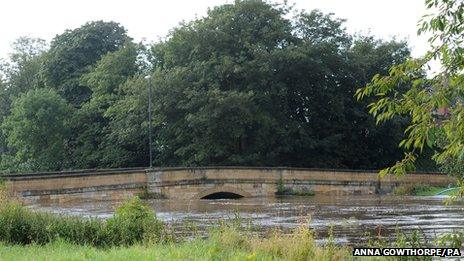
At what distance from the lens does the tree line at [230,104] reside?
148 feet

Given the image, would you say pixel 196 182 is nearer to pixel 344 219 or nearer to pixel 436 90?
pixel 344 219

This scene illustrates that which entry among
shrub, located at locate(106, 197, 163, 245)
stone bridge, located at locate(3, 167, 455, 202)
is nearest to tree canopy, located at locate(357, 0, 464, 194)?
shrub, located at locate(106, 197, 163, 245)

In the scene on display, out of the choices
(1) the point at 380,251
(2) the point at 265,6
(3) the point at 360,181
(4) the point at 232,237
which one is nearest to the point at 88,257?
(4) the point at 232,237

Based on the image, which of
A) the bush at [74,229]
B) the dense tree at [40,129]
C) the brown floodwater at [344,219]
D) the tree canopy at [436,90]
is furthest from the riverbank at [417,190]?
the tree canopy at [436,90]

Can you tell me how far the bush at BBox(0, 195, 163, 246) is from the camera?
41.7ft

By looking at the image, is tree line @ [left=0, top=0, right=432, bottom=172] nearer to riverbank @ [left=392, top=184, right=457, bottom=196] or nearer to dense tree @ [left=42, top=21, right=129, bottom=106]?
dense tree @ [left=42, top=21, right=129, bottom=106]

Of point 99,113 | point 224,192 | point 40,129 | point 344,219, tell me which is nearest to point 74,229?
point 344,219

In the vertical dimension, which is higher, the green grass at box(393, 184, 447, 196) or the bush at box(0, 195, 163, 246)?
the bush at box(0, 195, 163, 246)

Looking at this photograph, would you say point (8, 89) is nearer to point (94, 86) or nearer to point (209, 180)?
point (94, 86)

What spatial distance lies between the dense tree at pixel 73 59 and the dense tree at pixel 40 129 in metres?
5.46

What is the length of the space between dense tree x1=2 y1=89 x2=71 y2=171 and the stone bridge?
46.9ft

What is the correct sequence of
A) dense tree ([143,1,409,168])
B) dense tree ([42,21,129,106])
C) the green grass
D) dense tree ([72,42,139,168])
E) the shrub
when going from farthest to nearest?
dense tree ([42,21,129,106])
dense tree ([72,42,139,168])
dense tree ([143,1,409,168])
the green grass
the shrub

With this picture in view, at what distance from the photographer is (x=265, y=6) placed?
49000mm

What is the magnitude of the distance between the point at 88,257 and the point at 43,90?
42.8 meters
